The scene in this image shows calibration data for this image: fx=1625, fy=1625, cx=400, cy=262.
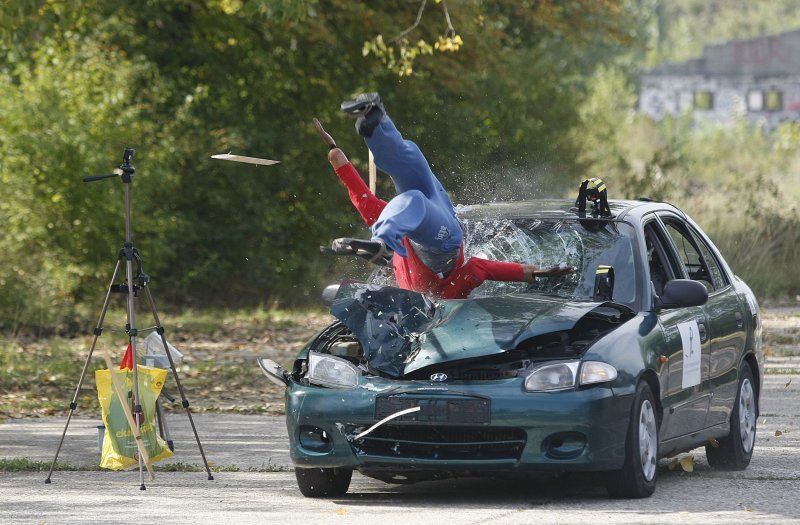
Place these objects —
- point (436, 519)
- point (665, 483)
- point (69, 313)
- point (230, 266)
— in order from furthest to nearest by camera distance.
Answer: point (230, 266)
point (69, 313)
point (665, 483)
point (436, 519)

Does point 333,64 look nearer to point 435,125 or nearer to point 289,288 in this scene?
point 435,125

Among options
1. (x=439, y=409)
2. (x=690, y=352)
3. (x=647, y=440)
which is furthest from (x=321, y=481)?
(x=690, y=352)

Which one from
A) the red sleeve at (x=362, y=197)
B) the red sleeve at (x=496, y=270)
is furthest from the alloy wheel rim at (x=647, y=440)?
the red sleeve at (x=362, y=197)

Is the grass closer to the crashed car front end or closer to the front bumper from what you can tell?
the crashed car front end

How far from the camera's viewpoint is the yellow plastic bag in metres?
9.28

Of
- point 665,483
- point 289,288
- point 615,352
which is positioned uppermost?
point 615,352

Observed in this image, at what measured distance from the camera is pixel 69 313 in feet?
69.3

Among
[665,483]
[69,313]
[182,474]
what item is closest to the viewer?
[665,483]

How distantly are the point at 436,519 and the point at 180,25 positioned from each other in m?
19.3

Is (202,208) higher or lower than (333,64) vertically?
A: lower

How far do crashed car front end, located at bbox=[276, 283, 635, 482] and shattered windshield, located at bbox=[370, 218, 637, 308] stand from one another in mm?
425

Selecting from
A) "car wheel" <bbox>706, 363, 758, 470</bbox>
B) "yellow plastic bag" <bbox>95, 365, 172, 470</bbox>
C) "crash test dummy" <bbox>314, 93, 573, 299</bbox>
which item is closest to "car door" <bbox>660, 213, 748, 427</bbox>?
"car wheel" <bbox>706, 363, 758, 470</bbox>

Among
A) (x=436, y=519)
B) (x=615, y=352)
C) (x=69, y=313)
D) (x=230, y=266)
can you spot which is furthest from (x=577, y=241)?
(x=230, y=266)

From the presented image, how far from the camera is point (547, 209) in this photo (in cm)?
969
